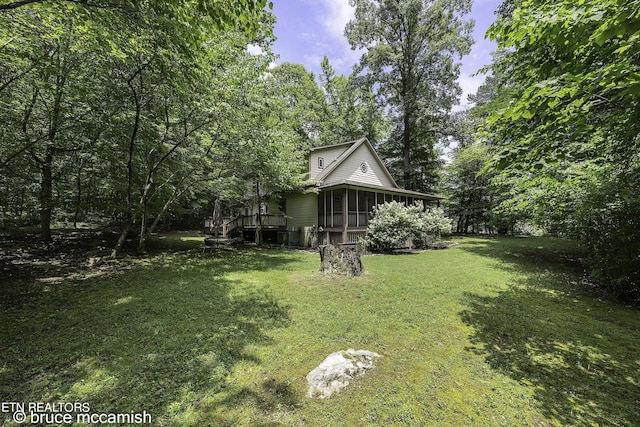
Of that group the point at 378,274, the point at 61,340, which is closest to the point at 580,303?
the point at 378,274

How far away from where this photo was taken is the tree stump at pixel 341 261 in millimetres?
7852

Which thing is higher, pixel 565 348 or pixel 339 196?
pixel 339 196

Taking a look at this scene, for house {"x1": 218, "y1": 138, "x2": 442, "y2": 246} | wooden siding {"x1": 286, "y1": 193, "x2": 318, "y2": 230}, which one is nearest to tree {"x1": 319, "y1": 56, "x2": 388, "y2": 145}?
house {"x1": 218, "y1": 138, "x2": 442, "y2": 246}

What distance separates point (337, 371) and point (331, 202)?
12636 mm

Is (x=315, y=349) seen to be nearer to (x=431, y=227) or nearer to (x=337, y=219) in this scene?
(x=337, y=219)

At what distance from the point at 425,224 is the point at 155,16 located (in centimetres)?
1417

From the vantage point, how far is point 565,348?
404 centimetres

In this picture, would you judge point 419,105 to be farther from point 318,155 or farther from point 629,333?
point 629,333

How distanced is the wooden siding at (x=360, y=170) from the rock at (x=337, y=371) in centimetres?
1382

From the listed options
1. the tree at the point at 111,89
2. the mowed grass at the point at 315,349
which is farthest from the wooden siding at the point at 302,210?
the mowed grass at the point at 315,349

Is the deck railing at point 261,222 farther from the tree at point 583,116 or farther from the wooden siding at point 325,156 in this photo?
the tree at point 583,116

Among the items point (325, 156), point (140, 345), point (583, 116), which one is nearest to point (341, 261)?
point (140, 345)

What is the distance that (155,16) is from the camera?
4520mm

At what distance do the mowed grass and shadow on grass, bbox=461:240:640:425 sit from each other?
2 cm
